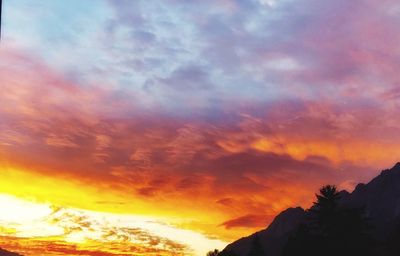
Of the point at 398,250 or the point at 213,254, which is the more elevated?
the point at 213,254

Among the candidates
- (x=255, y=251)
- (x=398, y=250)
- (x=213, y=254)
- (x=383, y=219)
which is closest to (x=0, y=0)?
(x=398, y=250)

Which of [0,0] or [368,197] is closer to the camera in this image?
[0,0]

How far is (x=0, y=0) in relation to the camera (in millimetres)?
7695

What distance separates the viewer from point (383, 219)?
558 ft

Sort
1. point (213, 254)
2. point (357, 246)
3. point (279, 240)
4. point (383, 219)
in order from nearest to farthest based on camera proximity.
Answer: point (357, 246)
point (213, 254)
point (383, 219)
point (279, 240)

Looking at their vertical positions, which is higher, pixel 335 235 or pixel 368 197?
pixel 368 197

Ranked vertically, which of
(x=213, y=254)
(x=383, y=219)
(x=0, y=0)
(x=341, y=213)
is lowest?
(x=0, y=0)

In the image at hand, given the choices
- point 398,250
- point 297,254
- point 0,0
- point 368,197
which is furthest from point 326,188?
point 368,197

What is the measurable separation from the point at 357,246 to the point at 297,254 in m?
15.0

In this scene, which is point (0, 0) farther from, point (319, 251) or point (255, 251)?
point (255, 251)

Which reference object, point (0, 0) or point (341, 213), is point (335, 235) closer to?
point (341, 213)

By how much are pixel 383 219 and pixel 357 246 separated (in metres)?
147

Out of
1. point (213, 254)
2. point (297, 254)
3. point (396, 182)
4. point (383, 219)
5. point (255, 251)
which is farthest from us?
point (396, 182)

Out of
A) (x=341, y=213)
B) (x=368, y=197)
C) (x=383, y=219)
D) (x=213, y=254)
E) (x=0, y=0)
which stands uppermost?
(x=368, y=197)
